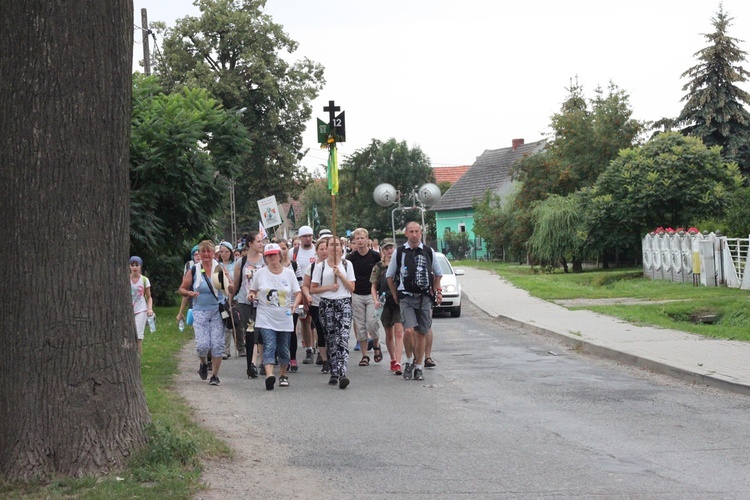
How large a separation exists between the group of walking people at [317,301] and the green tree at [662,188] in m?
25.0

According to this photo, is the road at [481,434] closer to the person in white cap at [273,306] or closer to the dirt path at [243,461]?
the dirt path at [243,461]

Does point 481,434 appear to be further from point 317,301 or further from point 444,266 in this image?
point 444,266

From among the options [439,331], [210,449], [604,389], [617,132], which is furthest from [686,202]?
[210,449]

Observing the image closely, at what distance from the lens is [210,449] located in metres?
7.80

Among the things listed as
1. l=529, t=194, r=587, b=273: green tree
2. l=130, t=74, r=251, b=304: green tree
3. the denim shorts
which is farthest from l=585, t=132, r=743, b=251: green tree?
the denim shorts

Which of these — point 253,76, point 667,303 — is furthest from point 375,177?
point 667,303

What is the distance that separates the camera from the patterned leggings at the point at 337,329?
1235 cm

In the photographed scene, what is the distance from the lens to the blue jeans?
12.1 metres

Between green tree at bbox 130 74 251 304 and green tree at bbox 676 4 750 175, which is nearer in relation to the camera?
green tree at bbox 130 74 251 304

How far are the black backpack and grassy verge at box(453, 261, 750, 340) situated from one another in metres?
5.90

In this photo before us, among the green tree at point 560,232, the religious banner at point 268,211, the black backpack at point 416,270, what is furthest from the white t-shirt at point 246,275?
the green tree at point 560,232

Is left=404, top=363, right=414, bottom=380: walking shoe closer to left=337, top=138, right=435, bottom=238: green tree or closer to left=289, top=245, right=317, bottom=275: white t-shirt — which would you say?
left=289, top=245, right=317, bottom=275: white t-shirt

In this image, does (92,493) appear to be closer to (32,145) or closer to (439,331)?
(32,145)

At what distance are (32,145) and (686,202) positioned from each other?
3359cm
